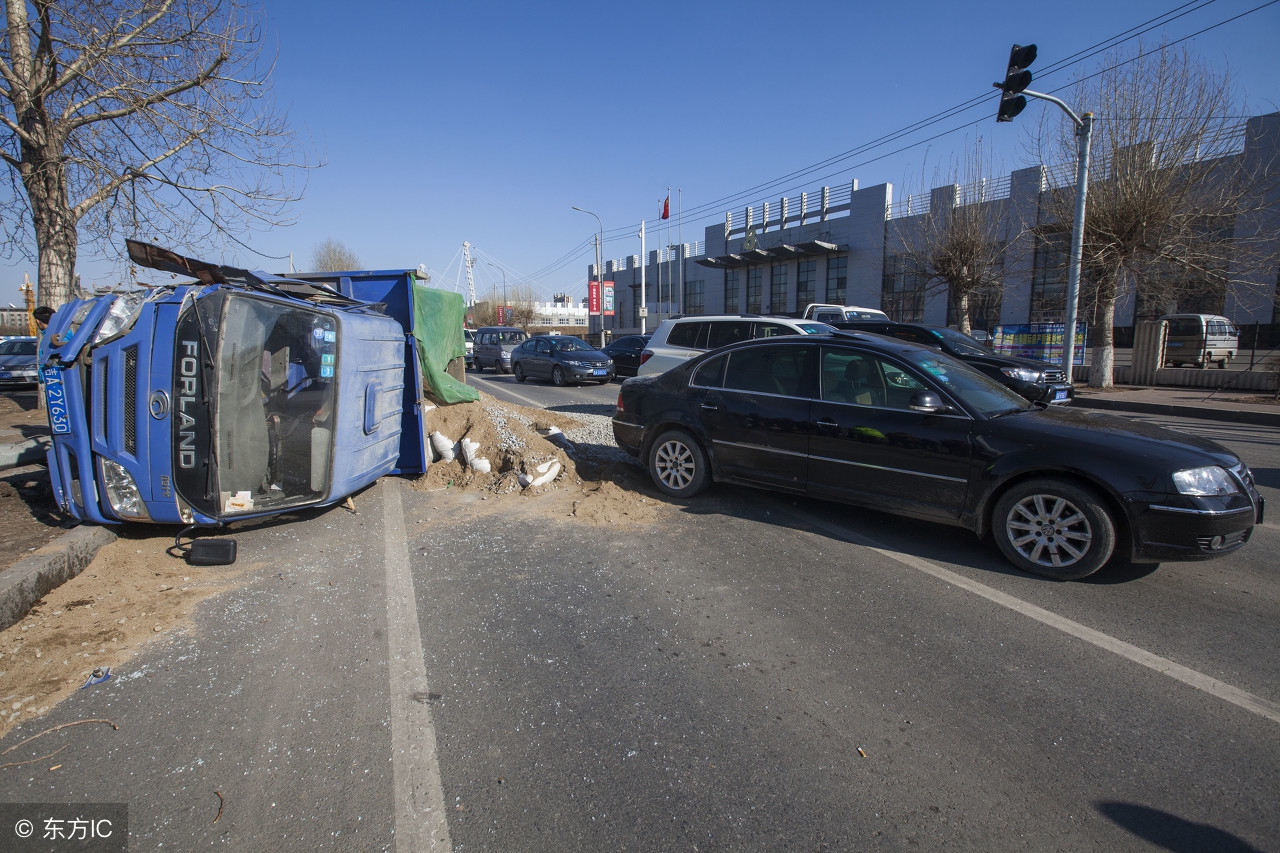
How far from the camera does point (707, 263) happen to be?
134 feet

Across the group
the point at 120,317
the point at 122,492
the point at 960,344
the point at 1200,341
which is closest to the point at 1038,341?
the point at 1200,341

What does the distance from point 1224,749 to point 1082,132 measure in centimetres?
1590

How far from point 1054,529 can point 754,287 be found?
37.4 metres

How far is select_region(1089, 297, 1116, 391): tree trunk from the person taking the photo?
16703mm

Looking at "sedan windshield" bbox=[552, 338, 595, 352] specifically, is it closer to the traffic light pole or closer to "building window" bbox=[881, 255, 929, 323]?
the traffic light pole

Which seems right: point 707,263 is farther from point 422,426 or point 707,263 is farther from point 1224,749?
point 1224,749

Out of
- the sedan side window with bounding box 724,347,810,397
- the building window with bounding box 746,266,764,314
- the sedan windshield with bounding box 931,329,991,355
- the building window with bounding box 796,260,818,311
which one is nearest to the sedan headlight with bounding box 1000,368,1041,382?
the sedan windshield with bounding box 931,329,991,355

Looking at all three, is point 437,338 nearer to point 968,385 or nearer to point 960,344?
point 968,385

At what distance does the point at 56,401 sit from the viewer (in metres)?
4.29

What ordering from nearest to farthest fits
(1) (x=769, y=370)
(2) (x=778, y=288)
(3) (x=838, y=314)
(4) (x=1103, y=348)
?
(1) (x=769, y=370)
(4) (x=1103, y=348)
(3) (x=838, y=314)
(2) (x=778, y=288)

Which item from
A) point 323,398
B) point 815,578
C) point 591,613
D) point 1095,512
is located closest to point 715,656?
point 591,613

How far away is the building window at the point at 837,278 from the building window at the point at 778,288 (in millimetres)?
3370

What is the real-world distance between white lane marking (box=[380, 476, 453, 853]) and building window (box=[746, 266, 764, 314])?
37415mm

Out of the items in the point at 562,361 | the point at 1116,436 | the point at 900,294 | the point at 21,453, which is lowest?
the point at 21,453
